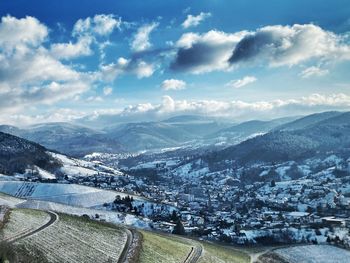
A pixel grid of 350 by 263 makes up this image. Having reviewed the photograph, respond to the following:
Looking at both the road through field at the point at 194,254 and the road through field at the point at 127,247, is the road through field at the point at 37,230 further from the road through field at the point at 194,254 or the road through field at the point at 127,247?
the road through field at the point at 194,254

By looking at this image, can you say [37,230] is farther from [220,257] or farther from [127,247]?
[220,257]

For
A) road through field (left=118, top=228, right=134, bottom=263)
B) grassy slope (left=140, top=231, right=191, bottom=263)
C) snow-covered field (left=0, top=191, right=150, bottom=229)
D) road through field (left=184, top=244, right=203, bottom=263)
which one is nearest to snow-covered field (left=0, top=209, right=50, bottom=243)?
road through field (left=118, top=228, right=134, bottom=263)

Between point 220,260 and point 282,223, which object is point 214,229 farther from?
point 220,260

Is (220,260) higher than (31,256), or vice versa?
(31,256)

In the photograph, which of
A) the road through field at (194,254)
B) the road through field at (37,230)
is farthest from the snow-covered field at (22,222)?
the road through field at (194,254)

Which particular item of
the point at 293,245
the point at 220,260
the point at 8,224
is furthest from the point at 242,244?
the point at 8,224

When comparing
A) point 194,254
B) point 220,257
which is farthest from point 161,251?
point 220,257
